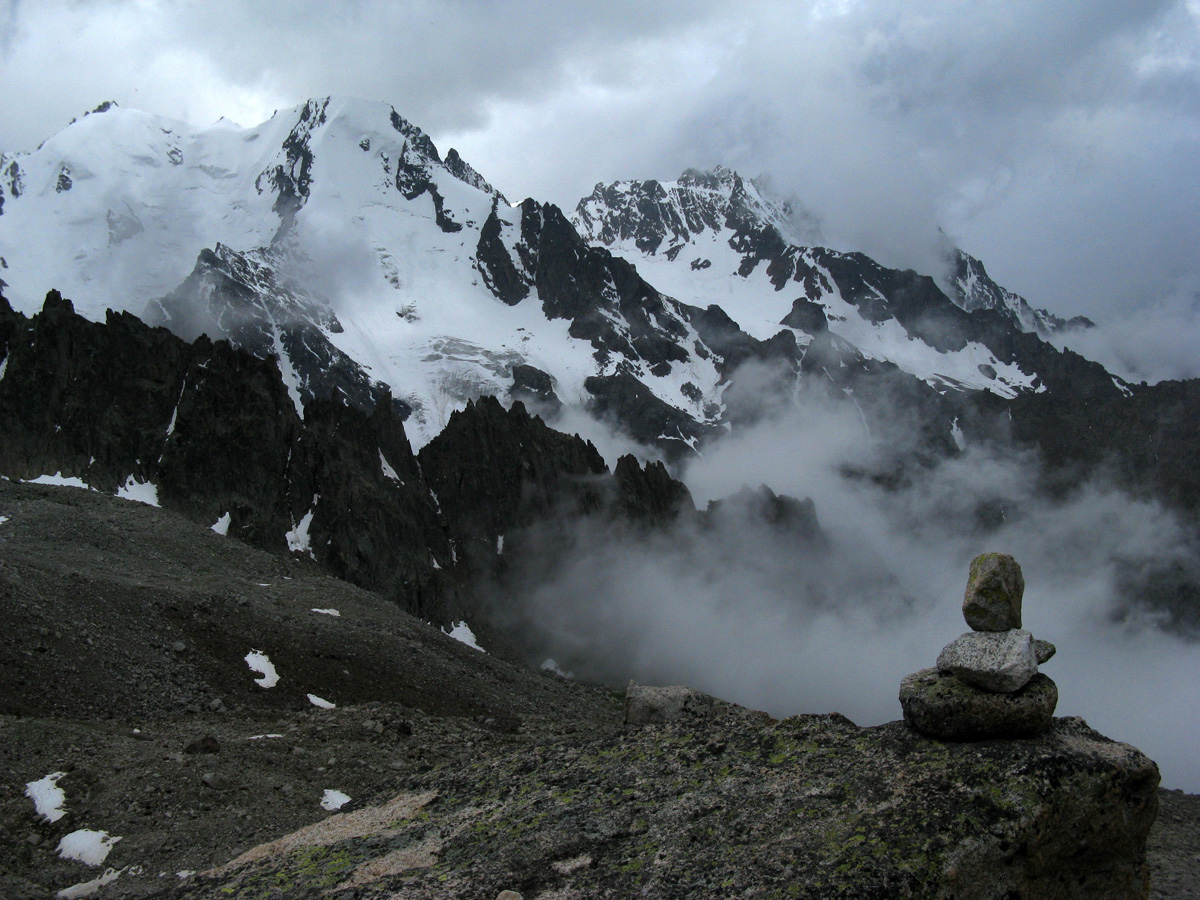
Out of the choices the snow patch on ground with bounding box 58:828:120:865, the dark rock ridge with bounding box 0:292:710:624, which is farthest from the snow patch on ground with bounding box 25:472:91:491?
the snow patch on ground with bounding box 58:828:120:865

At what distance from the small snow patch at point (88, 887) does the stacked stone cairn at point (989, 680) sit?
1578cm

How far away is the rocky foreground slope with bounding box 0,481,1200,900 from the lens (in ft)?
35.3

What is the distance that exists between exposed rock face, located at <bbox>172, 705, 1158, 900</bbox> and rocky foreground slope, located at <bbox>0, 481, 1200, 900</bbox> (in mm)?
36

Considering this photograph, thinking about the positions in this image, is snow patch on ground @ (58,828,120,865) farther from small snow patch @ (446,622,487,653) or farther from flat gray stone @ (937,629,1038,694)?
small snow patch @ (446,622,487,653)

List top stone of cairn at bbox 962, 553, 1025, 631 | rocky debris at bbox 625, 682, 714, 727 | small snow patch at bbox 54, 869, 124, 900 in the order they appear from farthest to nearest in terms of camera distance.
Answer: rocky debris at bbox 625, 682, 714, 727 < small snow patch at bbox 54, 869, 124, 900 < top stone of cairn at bbox 962, 553, 1025, 631

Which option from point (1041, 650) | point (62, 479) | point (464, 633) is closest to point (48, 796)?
point (1041, 650)

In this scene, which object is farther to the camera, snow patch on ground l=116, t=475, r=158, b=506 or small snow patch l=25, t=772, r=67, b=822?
snow patch on ground l=116, t=475, r=158, b=506

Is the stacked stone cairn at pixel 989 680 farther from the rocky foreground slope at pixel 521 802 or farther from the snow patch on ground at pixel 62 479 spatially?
the snow patch on ground at pixel 62 479

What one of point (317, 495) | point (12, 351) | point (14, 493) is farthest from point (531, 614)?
point (14, 493)

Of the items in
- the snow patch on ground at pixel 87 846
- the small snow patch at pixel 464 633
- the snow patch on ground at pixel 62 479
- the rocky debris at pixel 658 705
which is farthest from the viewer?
the small snow patch at pixel 464 633

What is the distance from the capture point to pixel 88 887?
16.5 meters

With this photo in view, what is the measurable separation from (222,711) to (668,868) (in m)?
28.0

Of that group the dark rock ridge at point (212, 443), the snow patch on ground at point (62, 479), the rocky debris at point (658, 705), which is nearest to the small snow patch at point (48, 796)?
the rocky debris at point (658, 705)

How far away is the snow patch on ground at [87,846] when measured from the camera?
1766 cm
